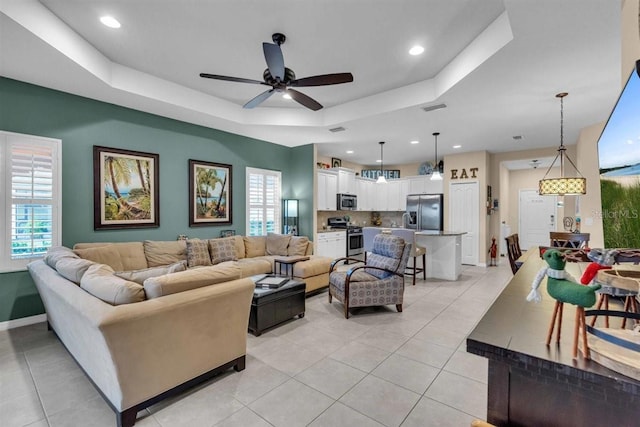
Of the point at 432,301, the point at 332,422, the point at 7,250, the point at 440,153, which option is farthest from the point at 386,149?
the point at 7,250

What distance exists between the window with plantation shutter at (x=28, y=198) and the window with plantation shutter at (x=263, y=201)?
9.62 ft

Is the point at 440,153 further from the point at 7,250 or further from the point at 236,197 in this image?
the point at 7,250

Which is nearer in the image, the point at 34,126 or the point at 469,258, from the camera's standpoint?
the point at 34,126

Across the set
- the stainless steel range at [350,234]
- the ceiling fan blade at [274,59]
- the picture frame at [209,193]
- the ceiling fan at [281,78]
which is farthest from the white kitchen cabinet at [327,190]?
the ceiling fan blade at [274,59]

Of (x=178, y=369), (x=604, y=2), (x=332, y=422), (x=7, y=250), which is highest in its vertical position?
(x=604, y=2)

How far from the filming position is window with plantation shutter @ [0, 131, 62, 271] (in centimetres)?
324

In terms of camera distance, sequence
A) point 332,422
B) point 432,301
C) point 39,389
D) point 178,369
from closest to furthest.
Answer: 1. point 332,422
2. point 178,369
3. point 39,389
4. point 432,301

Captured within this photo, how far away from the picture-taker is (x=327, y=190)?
6.93 metres

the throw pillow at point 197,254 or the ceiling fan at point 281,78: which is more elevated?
the ceiling fan at point 281,78

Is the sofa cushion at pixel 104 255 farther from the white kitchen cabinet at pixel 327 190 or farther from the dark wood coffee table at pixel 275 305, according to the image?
the white kitchen cabinet at pixel 327 190

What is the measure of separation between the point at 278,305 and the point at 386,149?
16.0 ft

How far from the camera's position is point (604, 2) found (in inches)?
80.2

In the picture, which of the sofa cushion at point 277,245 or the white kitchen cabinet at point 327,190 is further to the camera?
the white kitchen cabinet at point 327,190

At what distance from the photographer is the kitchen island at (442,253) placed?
17.7 feet
